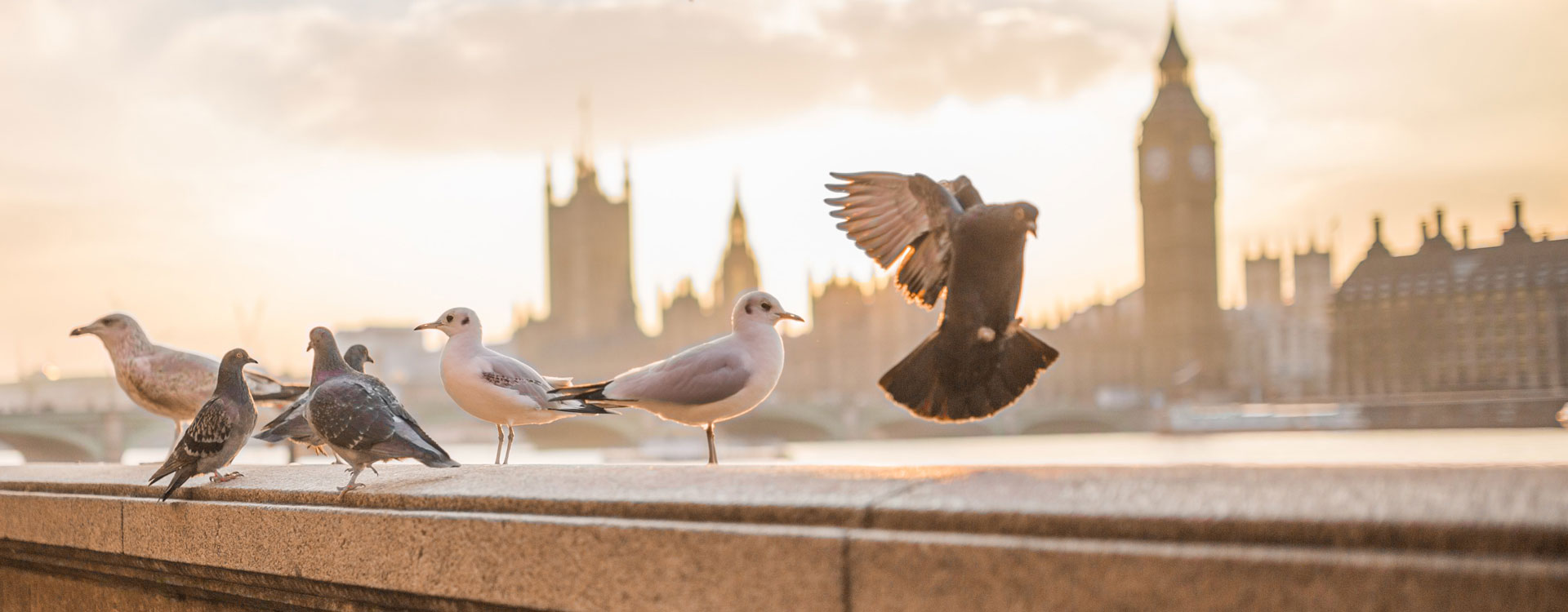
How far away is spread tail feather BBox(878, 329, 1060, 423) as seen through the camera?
271cm

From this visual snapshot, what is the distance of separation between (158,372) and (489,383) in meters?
1.45

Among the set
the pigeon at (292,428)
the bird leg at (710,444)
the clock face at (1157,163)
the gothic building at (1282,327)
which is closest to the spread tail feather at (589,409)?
the bird leg at (710,444)

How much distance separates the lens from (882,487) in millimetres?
1859

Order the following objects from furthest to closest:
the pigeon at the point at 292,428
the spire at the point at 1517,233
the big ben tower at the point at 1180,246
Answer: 1. the big ben tower at the point at 1180,246
2. the spire at the point at 1517,233
3. the pigeon at the point at 292,428

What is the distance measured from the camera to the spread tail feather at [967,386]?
107 inches

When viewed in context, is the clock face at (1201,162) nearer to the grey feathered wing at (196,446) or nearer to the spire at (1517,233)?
the spire at (1517,233)

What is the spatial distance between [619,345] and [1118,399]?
35.1m

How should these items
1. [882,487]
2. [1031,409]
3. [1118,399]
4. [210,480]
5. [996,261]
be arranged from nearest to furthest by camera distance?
[882,487] → [996,261] → [210,480] → [1031,409] → [1118,399]

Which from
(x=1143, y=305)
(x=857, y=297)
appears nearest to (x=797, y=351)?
(x=857, y=297)

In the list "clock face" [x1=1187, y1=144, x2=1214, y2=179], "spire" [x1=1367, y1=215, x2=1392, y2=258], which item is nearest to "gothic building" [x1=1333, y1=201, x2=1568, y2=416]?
"spire" [x1=1367, y1=215, x2=1392, y2=258]

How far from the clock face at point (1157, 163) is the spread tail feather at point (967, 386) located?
95.5 m

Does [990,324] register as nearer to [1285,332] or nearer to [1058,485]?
[1058,485]

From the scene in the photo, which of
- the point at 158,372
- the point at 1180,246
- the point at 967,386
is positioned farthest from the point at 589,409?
the point at 1180,246

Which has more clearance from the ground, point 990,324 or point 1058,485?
point 990,324
